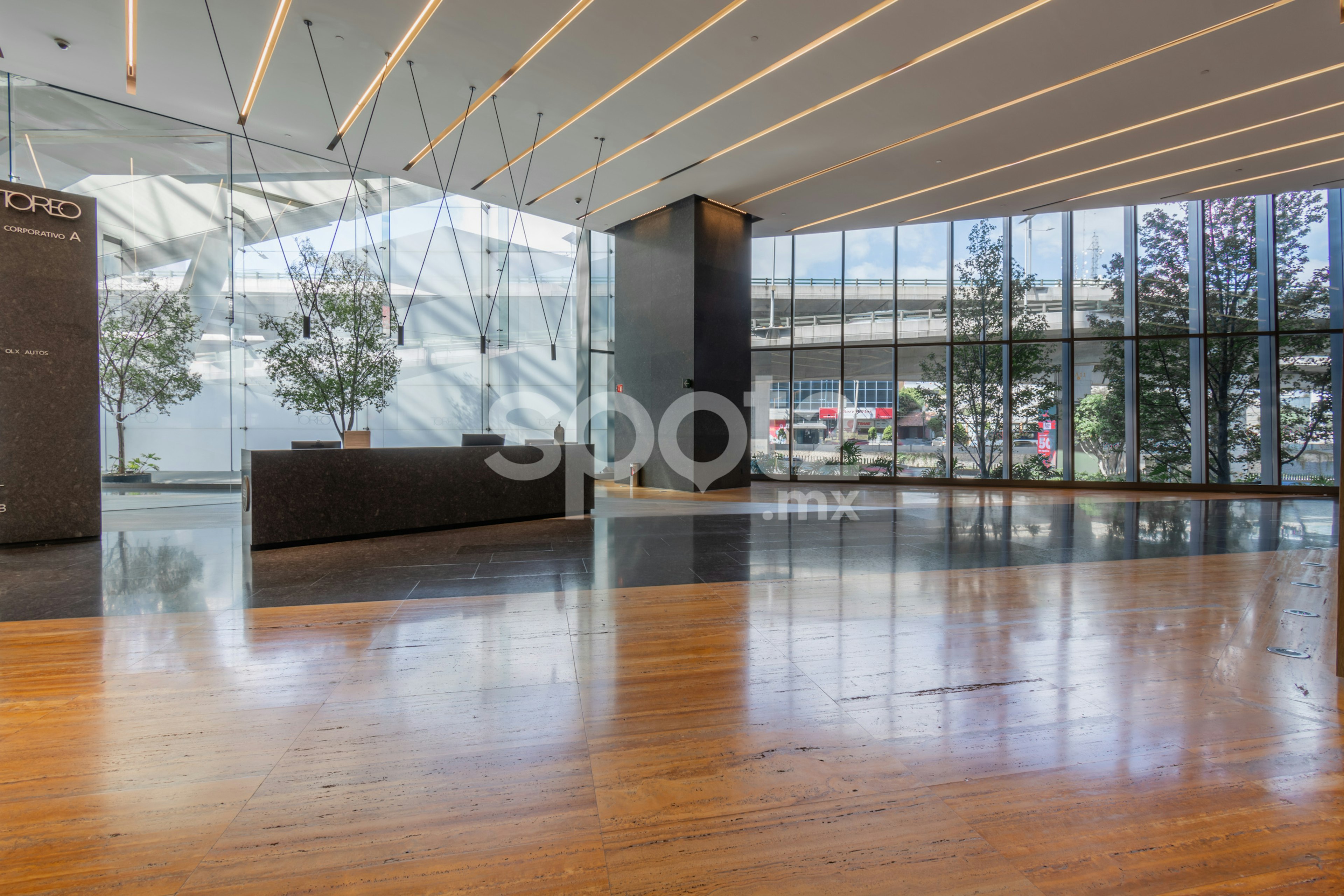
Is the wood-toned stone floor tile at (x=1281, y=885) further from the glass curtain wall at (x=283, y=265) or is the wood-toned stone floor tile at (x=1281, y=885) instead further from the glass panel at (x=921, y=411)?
the glass panel at (x=921, y=411)

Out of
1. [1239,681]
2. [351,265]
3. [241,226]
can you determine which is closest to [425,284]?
[351,265]

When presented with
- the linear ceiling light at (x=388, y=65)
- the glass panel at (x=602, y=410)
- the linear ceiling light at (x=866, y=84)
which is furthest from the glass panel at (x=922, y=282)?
the linear ceiling light at (x=388, y=65)

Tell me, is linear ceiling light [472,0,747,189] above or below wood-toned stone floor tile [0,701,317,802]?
above

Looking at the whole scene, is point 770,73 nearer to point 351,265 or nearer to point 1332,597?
point 1332,597

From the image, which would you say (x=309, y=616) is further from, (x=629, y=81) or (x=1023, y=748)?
(x=629, y=81)

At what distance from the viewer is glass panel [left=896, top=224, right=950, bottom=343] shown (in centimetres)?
1194

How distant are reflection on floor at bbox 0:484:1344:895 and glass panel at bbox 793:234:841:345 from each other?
8.68 m

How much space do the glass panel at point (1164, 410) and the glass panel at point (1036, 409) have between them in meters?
1.29

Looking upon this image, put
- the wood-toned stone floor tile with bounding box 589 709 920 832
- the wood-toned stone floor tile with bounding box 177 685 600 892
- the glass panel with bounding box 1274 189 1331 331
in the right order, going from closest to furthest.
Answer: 1. the wood-toned stone floor tile with bounding box 177 685 600 892
2. the wood-toned stone floor tile with bounding box 589 709 920 832
3. the glass panel with bounding box 1274 189 1331 331

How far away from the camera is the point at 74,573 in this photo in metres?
4.30

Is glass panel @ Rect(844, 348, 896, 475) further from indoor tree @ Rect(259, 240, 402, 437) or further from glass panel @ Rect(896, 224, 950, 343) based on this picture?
indoor tree @ Rect(259, 240, 402, 437)

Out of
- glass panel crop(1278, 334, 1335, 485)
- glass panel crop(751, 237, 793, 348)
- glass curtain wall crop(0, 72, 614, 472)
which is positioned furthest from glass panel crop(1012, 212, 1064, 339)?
glass curtain wall crop(0, 72, 614, 472)

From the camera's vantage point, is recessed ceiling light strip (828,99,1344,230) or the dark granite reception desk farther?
recessed ceiling light strip (828,99,1344,230)

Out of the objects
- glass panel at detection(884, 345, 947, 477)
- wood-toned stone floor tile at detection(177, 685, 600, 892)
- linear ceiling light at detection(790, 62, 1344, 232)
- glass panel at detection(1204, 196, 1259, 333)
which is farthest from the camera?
glass panel at detection(884, 345, 947, 477)
